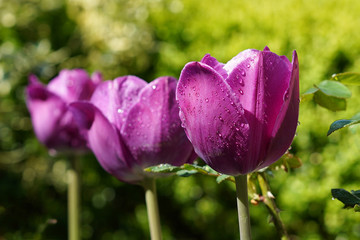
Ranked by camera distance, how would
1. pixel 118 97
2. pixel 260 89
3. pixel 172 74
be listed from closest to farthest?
pixel 260 89 < pixel 118 97 < pixel 172 74

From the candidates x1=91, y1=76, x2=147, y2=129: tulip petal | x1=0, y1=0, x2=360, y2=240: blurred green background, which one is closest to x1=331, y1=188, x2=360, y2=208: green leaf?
x1=91, y1=76, x2=147, y2=129: tulip petal

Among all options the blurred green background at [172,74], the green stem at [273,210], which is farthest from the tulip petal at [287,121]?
the blurred green background at [172,74]

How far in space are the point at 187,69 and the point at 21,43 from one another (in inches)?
104

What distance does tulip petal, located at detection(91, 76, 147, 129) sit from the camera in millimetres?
822

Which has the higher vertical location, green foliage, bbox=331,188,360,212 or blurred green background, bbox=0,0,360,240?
green foliage, bbox=331,188,360,212

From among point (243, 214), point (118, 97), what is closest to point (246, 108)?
point (243, 214)

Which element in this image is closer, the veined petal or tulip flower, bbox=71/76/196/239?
tulip flower, bbox=71/76/196/239

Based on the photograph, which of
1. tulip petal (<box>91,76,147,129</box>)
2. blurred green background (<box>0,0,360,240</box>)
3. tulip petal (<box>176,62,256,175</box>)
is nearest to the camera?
tulip petal (<box>176,62,256,175</box>)

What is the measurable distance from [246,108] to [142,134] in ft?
0.84

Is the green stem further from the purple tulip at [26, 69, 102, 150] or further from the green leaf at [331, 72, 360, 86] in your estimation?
the purple tulip at [26, 69, 102, 150]

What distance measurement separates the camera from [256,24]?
2.42 meters

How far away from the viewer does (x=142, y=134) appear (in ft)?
2.53

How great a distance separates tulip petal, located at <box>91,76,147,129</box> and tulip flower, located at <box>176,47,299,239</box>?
10.9 inches

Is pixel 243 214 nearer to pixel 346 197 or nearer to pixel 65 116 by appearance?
pixel 346 197
